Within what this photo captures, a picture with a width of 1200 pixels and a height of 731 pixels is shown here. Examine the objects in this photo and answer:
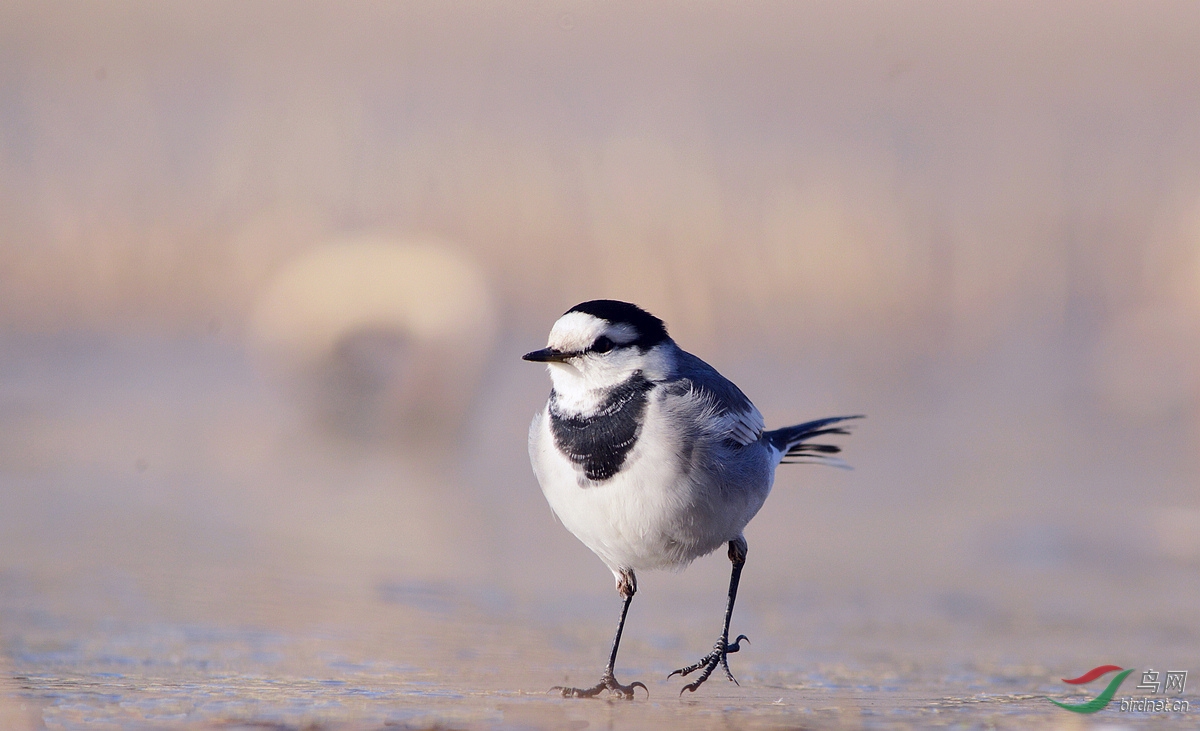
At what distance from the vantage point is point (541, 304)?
14016mm

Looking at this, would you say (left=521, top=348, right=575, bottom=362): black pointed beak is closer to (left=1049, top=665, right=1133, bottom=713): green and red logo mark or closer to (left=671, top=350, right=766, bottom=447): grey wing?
(left=671, top=350, right=766, bottom=447): grey wing

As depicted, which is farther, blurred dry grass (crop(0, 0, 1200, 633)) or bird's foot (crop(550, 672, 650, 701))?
blurred dry grass (crop(0, 0, 1200, 633))

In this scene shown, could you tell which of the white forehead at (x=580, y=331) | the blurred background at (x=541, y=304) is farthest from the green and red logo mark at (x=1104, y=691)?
the white forehead at (x=580, y=331)

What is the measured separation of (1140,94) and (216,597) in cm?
1538

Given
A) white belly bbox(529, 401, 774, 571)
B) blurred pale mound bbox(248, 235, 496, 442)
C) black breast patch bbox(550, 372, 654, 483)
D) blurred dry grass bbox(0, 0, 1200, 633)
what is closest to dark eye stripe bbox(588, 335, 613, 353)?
Answer: black breast patch bbox(550, 372, 654, 483)

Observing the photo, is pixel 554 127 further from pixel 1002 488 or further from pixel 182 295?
pixel 1002 488

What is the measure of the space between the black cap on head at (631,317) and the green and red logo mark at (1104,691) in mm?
1922

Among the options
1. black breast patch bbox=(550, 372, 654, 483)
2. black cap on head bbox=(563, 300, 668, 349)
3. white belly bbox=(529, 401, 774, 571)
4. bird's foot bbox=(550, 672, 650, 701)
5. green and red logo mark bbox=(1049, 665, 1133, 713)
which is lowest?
bird's foot bbox=(550, 672, 650, 701)

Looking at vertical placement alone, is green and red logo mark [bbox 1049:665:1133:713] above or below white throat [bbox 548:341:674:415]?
below

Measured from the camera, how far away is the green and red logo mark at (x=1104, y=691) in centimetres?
451

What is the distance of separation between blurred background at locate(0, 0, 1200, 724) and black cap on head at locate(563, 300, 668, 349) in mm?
1504

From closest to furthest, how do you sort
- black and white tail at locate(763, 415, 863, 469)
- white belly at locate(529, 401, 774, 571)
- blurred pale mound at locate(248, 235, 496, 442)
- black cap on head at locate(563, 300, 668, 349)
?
white belly at locate(529, 401, 774, 571), black cap on head at locate(563, 300, 668, 349), black and white tail at locate(763, 415, 863, 469), blurred pale mound at locate(248, 235, 496, 442)

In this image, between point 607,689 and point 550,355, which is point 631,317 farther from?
point 607,689

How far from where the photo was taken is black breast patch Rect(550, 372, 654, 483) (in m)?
4.73
